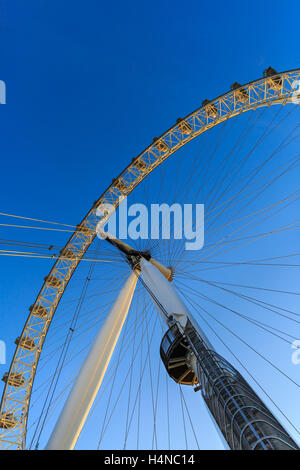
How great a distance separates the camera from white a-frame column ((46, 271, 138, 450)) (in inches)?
435

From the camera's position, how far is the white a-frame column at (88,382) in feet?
36.3

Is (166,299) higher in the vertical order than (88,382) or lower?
higher

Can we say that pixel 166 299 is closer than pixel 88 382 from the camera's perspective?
No

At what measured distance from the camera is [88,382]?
1289 cm

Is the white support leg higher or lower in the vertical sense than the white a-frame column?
higher

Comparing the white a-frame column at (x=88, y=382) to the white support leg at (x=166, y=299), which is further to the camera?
the white support leg at (x=166, y=299)

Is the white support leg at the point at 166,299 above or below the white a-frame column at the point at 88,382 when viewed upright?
above

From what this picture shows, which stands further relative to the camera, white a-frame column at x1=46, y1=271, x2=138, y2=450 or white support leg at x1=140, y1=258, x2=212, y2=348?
white support leg at x1=140, y1=258, x2=212, y2=348
